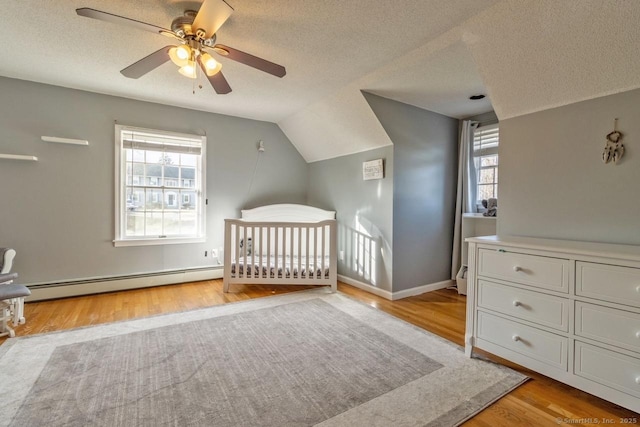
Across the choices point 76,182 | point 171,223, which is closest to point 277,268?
point 171,223

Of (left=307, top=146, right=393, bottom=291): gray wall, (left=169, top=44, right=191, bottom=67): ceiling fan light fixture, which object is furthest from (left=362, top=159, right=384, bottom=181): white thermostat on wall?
(left=169, top=44, right=191, bottom=67): ceiling fan light fixture

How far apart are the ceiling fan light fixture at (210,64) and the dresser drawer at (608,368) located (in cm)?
274

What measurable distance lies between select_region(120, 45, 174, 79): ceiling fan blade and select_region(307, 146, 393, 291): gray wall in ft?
7.69

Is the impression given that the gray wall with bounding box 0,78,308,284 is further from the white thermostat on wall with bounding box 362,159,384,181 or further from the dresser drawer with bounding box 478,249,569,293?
the dresser drawer with bounding box 478,249,569,293

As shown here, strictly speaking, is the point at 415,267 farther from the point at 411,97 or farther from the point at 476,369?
the point at 411,97

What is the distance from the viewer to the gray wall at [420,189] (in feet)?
10.9

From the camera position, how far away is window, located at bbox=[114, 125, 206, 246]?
3.56 meters

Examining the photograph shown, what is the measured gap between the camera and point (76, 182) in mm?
3291

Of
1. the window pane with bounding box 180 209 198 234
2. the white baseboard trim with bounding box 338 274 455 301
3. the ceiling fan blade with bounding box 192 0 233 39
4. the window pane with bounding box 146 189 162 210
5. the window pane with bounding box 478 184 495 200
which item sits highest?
the ceiling fan blade with bounding box 192 0 233 39

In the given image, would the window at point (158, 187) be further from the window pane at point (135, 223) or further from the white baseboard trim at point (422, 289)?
the white baseboard trim at point (422, 289)

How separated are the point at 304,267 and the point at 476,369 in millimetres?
2099

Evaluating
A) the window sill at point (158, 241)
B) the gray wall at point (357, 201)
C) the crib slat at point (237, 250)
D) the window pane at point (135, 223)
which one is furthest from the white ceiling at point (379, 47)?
the window sill at point (158, 241)

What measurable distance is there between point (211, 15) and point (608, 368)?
2768 mm

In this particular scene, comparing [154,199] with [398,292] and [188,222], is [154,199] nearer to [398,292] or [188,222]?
[188,222]
